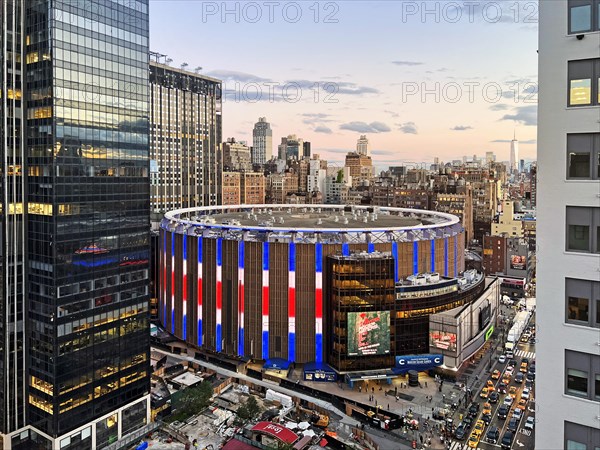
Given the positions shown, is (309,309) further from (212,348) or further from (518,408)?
(518,408)

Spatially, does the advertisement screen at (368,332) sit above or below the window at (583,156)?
below

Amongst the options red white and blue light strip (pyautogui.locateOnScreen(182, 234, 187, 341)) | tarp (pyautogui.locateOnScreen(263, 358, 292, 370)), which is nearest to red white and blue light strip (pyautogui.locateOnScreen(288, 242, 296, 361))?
tarp (pyautogui.locateOnScreen(263, 358, 292, 370))

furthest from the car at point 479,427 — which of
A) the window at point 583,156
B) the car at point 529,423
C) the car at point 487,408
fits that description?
the window at point 583,156

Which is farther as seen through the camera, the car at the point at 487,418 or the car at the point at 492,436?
the car at the point at 487,418

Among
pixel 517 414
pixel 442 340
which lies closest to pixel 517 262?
pixel 442 340

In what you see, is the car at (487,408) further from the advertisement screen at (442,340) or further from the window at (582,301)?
the window at (582,301)

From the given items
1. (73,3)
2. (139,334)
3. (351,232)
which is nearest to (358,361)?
(351,232)
